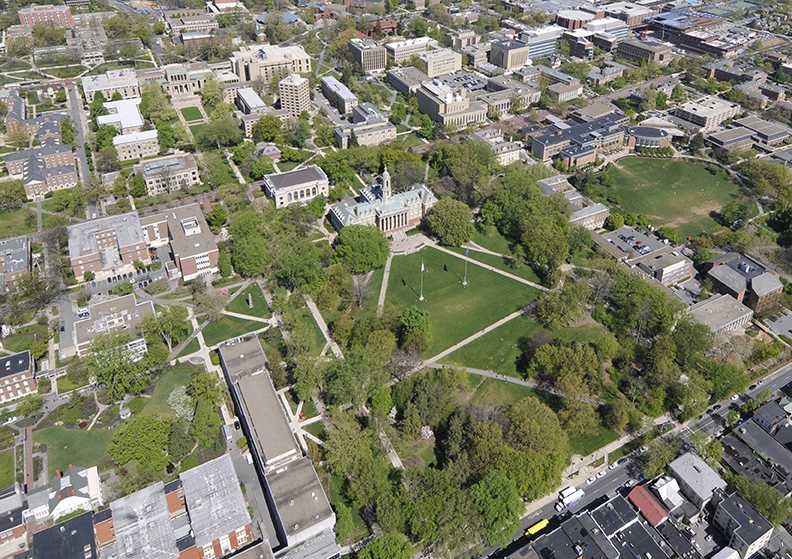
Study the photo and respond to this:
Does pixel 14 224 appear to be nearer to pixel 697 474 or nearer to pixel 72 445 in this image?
pixel 72 445

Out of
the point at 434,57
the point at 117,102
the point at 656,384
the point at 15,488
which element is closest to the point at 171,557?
the point at 15,488

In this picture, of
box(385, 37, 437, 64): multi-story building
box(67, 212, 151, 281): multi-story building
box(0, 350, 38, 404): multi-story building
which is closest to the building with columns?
box(67, 212, 151, 281): multi-story building

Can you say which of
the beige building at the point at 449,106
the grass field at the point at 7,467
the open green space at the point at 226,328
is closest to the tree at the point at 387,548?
the open green space at the point at 226,328

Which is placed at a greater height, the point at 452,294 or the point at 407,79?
the point at 407,79

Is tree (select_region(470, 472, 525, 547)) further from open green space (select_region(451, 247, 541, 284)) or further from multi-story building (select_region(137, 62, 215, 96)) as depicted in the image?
multi-story building (select_region(137, 62, 215, 96))

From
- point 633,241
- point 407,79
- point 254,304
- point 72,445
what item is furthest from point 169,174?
point 633,241
